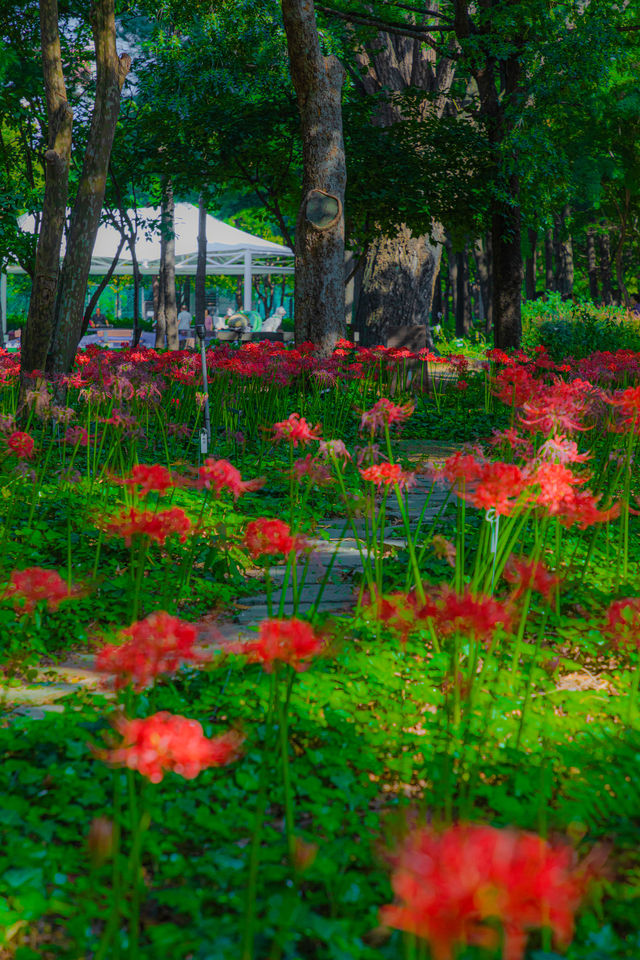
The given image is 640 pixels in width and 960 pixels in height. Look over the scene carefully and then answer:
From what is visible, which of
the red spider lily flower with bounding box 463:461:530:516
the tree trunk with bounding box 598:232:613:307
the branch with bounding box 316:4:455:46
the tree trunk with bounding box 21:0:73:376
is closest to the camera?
the red spider lily flower with bounding box 463:461:530:516

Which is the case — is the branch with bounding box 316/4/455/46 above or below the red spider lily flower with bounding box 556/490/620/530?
above

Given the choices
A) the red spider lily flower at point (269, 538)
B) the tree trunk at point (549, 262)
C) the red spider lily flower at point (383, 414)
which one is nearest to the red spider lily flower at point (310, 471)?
the red spider lily flower at point (383, 414)

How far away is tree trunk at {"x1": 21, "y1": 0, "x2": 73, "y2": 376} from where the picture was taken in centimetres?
700

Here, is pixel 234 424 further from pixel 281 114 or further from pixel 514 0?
pixel 514 0

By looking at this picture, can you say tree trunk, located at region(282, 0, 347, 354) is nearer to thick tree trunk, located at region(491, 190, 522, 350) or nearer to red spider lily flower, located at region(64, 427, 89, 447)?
thick tree trunk, located at region(491, 190, 522, 350)

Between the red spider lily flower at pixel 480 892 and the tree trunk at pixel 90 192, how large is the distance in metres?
6.79

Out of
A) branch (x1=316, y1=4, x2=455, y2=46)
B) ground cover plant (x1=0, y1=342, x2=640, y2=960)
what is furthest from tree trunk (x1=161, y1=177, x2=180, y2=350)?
ground cover plant (x1=0, y1=342, x2=640, y2=960)

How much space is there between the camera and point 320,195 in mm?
10125

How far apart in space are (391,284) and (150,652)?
550 inches

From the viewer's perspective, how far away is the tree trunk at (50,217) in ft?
23.0

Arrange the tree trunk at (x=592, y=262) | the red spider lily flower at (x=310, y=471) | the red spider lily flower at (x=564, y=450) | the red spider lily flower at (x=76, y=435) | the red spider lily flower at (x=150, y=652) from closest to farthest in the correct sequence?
the red spider lily flower at (x=150, y=652) < the red spider lily flower at (x=564, y=450) < the red spider lily flower at (x=310, y=471) < the red spider lily flower at (x=76, y=435) < the tree trunk at (x=592, y=262)

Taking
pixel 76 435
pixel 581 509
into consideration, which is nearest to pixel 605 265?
pixel 76 435

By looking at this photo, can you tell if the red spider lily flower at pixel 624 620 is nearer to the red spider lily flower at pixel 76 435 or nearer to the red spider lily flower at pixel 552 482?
the red spider lily flower at pixel 552 482

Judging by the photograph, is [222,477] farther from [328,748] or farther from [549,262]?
[549,262]
